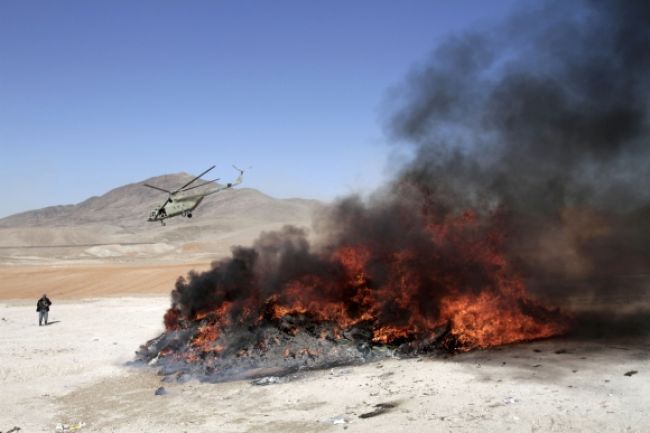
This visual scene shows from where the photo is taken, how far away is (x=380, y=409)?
1182 cm

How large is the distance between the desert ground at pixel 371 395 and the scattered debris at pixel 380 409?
0.07 ft

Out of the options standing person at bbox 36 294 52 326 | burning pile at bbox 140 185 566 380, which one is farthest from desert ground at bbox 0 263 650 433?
standing person at bbox 36 294 52 326

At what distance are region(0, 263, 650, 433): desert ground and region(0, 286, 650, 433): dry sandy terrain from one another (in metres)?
0.03

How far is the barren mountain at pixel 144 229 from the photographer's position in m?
82.8

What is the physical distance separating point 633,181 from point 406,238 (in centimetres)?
1085

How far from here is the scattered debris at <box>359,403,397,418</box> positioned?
37.8ft

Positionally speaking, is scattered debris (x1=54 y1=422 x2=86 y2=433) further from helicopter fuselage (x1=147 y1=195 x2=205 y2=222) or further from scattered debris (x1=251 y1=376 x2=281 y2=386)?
helicopter fuselage (x1=147 y1=195 x2=205 y2=222)

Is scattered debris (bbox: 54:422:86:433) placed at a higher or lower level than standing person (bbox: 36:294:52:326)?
lower

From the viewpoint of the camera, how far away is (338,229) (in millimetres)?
21797

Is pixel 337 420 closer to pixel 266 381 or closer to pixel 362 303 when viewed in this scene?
pixel 266 381

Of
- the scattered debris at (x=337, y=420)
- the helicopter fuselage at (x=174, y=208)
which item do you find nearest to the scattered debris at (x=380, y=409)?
the scattered debris at (x=337, y=420)

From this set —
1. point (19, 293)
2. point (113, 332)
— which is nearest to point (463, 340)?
point (113, 332)

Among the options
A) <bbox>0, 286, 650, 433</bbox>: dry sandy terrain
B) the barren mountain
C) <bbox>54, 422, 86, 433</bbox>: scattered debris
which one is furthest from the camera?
the barren mountain

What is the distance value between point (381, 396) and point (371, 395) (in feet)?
0.89
